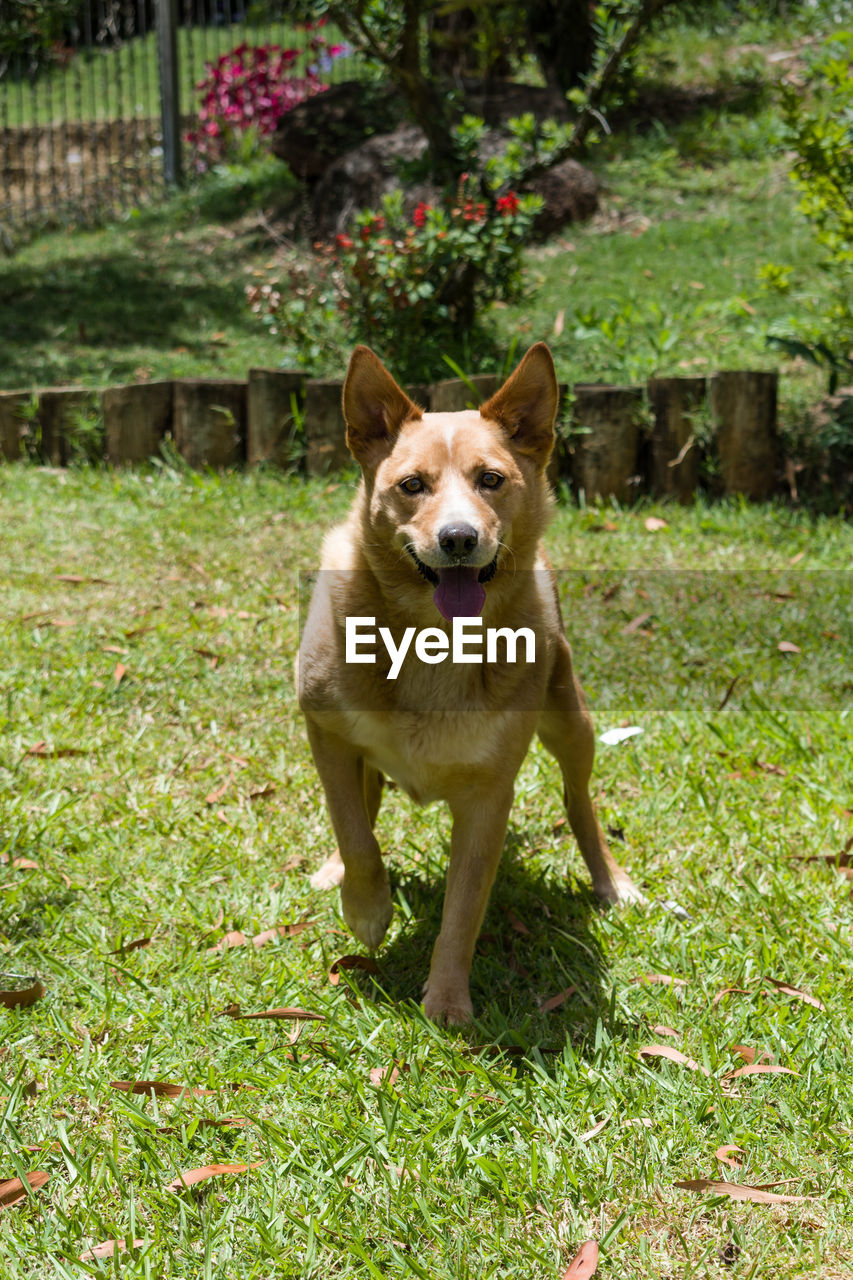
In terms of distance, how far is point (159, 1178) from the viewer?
2.14m

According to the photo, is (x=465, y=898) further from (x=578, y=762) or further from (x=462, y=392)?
(x=462, y=392)

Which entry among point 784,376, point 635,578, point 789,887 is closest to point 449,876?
point 789,887

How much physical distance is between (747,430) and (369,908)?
4.41 meters

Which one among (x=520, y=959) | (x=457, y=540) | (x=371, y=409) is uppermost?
(x=371, y=409)

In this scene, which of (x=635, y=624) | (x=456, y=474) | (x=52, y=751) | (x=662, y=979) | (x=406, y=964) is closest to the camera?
(x=456, y=474)

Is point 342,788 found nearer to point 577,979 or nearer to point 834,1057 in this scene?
point 577,979

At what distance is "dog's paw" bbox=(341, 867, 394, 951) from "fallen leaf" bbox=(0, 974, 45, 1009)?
2.54 feet

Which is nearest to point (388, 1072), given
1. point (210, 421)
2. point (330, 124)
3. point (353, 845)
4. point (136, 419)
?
point (353, 845)

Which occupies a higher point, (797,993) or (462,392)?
(462,392)

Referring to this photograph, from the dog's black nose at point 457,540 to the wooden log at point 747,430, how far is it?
4.17 metres

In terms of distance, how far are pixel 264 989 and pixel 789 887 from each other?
1555 mm

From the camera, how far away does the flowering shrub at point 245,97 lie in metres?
12.4

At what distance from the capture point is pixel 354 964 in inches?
115

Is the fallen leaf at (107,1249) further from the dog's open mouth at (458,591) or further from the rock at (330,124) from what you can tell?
the rock at (330,124)
